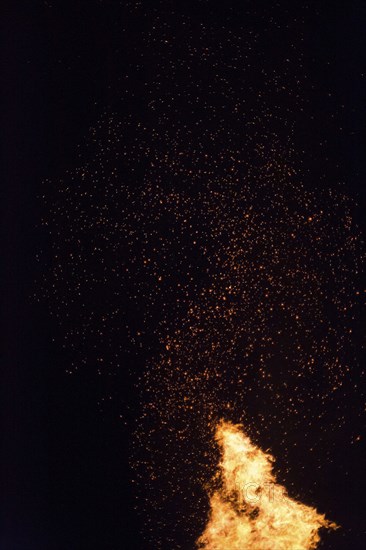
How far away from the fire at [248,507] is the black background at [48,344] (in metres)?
0.13

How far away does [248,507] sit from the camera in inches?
41.5

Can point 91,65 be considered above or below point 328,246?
above

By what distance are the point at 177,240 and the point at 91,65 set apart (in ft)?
1.56

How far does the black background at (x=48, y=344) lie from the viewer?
1.03 m

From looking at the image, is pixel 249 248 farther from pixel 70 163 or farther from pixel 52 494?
pixel 52 494

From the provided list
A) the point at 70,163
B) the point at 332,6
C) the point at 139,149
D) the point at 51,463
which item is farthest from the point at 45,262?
the point at 332,6

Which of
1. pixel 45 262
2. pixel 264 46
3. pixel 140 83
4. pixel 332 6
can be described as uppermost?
pixel 332 6

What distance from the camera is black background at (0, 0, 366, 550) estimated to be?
103cm

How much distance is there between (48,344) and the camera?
1039 mm

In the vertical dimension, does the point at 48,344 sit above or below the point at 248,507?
above

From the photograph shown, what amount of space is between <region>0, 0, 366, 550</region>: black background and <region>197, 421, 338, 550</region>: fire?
134 millimetres

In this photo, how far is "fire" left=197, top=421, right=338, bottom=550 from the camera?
105 centimetres

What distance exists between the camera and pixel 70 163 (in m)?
1.06

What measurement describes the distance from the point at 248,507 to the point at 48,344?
624 mm
